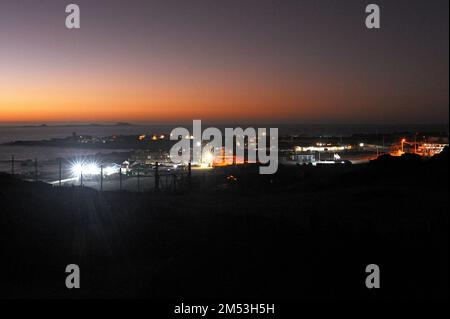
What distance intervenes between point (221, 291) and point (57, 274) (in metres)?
2.96

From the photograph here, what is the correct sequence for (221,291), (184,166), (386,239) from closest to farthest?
(221,291)
(386,239)
(184,166)

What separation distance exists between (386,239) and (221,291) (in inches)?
182

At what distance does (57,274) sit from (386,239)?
6881 millimetres

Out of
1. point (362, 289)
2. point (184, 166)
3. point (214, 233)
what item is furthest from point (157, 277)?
point (184, 166)

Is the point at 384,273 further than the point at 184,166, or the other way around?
the point at 184,166

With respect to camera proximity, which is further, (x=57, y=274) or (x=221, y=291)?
(x=57, y=274)

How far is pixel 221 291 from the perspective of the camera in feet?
26.8
